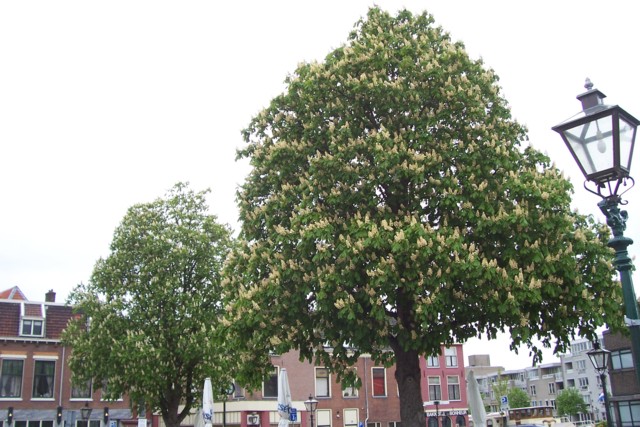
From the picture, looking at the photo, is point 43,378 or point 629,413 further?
point 43,378

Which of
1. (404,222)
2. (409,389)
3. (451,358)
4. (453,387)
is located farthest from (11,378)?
(453,387)

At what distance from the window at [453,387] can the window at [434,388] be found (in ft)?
3.78

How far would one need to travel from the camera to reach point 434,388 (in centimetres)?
6031

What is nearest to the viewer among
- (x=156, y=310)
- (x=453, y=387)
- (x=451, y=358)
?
(x=156, y=310)

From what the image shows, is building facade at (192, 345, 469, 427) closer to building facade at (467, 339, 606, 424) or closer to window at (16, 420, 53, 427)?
window at (16, 420, 53, 427)

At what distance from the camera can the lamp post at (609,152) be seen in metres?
6.85

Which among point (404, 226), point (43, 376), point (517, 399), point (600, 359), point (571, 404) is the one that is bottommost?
point (571, 404)

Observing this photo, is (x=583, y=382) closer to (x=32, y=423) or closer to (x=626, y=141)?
→ (x=32, y=423)

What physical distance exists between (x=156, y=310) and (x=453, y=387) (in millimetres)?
37218

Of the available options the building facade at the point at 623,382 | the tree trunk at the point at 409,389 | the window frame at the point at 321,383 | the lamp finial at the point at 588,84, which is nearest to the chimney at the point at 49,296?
the window frame at the point at 321,383

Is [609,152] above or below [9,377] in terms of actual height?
above

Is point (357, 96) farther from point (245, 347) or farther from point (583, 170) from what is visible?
point (583, 170)

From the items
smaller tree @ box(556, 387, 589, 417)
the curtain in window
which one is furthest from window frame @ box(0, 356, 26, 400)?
smaller tree @ box(556, 387, 589, 417)

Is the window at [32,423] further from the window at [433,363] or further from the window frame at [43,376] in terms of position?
the window at [433,363]
